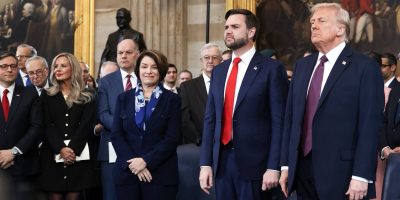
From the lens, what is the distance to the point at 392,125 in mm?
7910

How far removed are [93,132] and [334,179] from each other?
3130mm

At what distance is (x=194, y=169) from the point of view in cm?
681

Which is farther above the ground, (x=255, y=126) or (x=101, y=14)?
(x=101, y=14)

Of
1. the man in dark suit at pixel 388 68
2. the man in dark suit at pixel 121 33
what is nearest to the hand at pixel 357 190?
the man in dark suit at pixel 388 68

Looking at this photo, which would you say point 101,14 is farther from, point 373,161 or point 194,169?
point 373,161

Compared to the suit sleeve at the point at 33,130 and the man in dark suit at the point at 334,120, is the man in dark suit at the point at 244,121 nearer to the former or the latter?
the man in dark suit at the point at 334,120

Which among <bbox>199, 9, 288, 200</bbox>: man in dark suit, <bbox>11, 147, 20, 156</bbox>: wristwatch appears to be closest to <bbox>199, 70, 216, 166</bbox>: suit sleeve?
<bbox>199, 9, 288, 200</bbox>: man in dark suit

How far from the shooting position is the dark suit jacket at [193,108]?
→ 7.63 meters

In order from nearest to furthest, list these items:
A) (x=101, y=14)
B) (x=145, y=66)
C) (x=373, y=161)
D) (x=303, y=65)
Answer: (x=373, y=161) → (x=303, y=65) → (x=145, y=66) → (x=101, y=14)

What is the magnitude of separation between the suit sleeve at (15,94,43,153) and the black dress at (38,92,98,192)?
0.18ft

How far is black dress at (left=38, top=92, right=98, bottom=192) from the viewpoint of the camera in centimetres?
705

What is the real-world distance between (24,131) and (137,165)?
153 cm

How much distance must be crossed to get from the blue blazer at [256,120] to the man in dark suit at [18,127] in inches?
85.1

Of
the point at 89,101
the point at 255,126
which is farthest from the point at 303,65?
the point at 89,101
